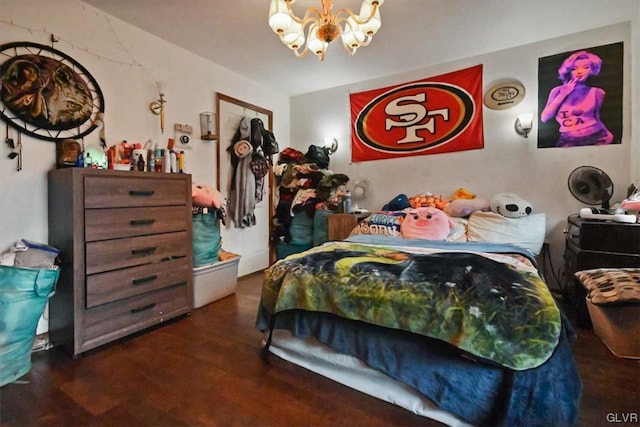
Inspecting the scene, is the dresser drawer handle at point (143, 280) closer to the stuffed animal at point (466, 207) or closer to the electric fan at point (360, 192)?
the electric fan at point (360, 192)

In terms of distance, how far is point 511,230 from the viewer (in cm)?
271

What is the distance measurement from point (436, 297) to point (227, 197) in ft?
9.24

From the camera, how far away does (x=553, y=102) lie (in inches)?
113

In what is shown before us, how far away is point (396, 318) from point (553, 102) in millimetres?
2876

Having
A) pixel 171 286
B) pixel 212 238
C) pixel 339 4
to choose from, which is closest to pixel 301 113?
pixel 339 4

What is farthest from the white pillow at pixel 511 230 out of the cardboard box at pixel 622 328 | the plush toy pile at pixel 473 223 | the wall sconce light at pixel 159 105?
the wall sconce light at pixel 159 105

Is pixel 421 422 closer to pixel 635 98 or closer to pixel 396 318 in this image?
pixel 396 318

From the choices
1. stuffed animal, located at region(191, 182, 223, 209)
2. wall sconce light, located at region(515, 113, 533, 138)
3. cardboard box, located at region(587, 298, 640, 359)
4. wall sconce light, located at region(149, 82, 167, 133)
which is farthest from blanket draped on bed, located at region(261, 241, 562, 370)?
wall sconce light, located at region(149, 82, 167, 133)

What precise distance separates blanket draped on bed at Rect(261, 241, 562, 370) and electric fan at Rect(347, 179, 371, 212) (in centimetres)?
199

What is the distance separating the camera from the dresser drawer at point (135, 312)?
1.93m

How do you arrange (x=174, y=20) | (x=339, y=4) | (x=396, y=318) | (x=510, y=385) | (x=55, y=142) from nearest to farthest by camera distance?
(x=510, y=385) → (x=396, y=318) → (x=55, y=142) → (x=339, y=4) → (x=174, y=20)

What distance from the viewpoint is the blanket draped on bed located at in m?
1.19

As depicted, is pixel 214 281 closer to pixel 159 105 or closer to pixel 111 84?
pixel 159 105

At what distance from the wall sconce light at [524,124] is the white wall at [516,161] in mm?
60
